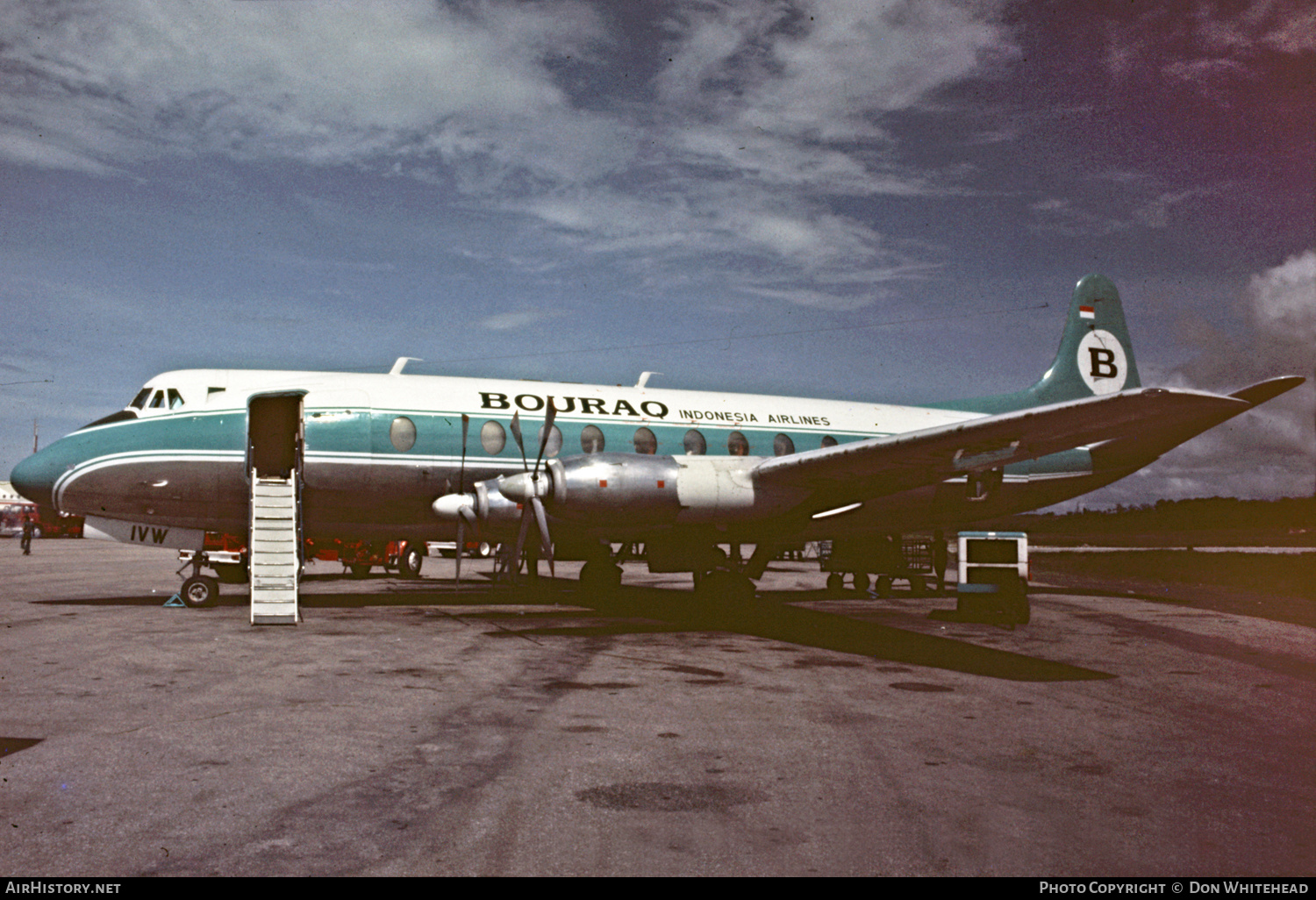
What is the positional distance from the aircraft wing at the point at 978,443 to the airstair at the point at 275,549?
27.1 feet

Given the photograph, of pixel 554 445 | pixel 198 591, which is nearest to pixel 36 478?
pixel 198 591

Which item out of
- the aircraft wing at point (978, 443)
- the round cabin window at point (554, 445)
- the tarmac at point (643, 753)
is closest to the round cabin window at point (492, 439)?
the round cabin window at point (554, 445)

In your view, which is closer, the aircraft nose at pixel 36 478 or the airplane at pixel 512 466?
the airplane at pixel 512 466

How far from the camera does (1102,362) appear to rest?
26516mm

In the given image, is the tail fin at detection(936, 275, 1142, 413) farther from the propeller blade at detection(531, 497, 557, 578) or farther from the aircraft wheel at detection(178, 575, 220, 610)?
the aircraft wheel at detection(178, 575, 220, 610)

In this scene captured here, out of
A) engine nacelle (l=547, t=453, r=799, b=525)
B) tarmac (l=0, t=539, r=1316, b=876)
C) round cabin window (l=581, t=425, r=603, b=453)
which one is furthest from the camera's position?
round cabin window (l=581, t=425, r=603, b=453)

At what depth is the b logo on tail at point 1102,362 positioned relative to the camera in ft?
86.1

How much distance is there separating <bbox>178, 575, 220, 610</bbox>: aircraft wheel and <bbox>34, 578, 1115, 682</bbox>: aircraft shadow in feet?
3.63

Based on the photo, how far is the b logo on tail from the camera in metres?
26.2

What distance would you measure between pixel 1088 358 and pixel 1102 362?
1.56ft

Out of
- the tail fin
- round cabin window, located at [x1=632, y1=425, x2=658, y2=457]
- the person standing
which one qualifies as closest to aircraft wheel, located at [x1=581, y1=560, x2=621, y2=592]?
round cabin window, located at [x1=632, y1=425, x2=658, y2=457]

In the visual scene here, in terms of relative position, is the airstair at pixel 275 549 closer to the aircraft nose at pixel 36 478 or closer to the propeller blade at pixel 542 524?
the aircraft nose at pixel 36 478

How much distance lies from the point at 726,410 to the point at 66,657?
44.7 ft
